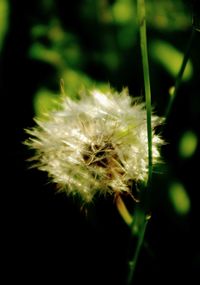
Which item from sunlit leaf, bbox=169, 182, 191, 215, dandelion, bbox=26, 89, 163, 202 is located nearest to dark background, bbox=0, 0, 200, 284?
sunlit leaf, bbox=169, 182, 191, 215

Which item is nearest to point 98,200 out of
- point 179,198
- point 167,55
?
point 179,198

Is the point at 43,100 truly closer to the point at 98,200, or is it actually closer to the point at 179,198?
the point at 98,200

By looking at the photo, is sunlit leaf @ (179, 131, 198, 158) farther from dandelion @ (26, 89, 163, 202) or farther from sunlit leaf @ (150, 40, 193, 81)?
dandelion @ (26, 89, 163, 202)

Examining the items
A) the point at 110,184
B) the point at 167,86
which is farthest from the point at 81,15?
the point at 110,184

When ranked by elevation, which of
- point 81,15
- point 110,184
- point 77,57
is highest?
point 81,15

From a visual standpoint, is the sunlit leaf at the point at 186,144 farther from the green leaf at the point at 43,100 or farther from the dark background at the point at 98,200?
the green leaf at the point at 43,100

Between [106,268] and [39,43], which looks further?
[39,43]

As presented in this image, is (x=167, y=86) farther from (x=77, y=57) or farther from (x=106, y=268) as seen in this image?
(x=106, y=268)
